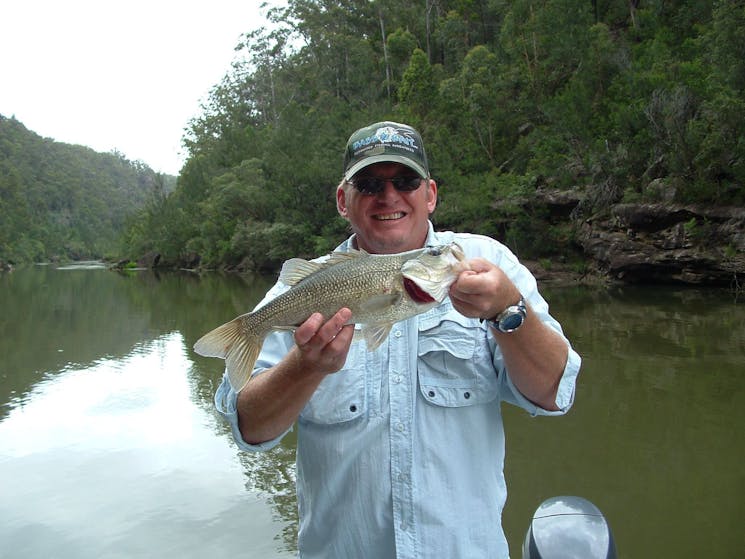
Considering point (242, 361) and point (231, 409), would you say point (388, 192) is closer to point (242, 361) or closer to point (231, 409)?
point (242, 361)

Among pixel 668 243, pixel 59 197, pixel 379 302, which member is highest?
pixel 59 197

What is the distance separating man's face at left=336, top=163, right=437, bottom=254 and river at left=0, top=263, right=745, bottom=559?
125 inches

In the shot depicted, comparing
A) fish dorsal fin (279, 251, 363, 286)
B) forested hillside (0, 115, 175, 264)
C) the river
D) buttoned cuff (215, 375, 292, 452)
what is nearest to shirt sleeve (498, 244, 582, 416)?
fish dorsal fin (279, 251, 363, 286)

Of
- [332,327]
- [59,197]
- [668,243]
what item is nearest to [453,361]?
[332,327]

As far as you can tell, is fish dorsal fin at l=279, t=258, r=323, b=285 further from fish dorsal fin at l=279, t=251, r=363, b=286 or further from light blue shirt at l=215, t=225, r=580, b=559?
light blue shirt at l=215, t=225, r=580, b=559

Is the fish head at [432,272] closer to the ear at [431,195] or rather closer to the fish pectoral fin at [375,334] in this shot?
the fish pectoral fin at [375,334]

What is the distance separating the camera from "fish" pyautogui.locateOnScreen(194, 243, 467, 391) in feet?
5.91

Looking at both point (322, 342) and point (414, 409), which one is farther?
point (414, 409)

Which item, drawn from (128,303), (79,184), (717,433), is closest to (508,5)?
(128,303)

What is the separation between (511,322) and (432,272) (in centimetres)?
27

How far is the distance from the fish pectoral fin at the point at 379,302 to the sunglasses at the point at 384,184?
484mm

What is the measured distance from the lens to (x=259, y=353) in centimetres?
211

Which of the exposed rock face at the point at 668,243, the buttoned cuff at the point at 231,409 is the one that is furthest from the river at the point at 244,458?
the exposed rock face at the point at 668,243

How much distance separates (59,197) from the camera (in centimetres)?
11856
